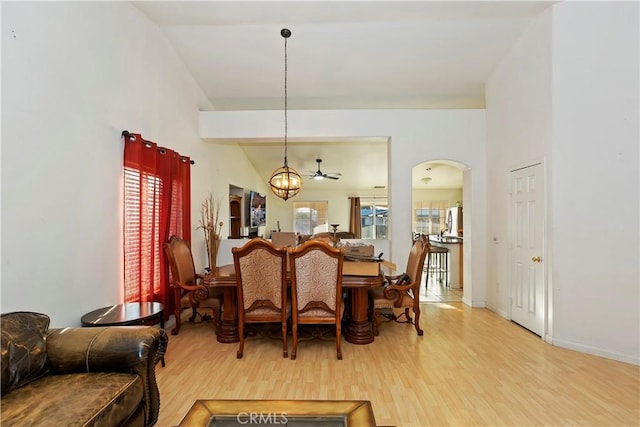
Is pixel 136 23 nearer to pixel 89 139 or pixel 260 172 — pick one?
pixel 89 139

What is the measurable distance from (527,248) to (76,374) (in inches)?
175

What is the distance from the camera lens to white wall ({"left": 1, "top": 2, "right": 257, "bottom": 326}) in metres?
2.00

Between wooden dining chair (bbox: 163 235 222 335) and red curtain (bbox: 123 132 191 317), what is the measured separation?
0.55 feet

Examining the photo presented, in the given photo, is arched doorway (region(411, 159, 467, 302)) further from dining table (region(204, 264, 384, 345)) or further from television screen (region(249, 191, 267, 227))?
television screen (region(249, 191, 267, 227))

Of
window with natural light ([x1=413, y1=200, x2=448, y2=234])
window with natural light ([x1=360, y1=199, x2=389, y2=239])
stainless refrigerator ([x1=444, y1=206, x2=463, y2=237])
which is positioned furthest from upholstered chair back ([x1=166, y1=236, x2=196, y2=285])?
window with natural light ([x1=413, y1=200, x2=448, y2=234])

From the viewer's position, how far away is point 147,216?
11.1 feet

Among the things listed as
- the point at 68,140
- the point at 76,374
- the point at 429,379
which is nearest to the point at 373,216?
the point at 429,379

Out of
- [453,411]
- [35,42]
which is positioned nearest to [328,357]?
[453,411]

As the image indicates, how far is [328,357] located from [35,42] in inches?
134

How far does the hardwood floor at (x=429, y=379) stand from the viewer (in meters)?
2.15

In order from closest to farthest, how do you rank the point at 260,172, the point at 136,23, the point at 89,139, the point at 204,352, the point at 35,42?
the point at 35,42, the point at 89,139, the point at 204,352, the point at 136,23, the point at 260,172

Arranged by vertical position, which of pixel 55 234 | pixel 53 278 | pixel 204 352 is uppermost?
pixel 55 234

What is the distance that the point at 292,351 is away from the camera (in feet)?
9.83

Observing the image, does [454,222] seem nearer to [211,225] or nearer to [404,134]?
[404,134]
